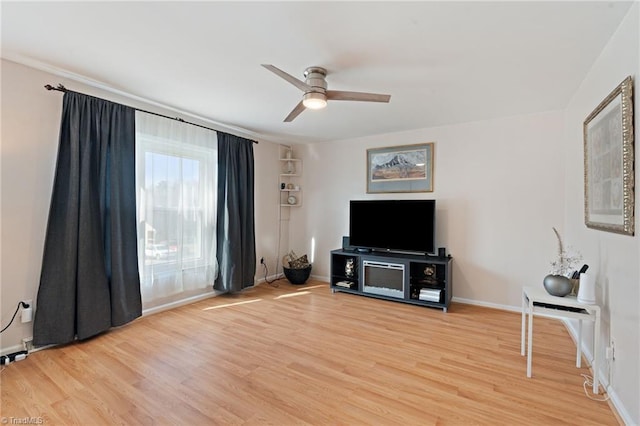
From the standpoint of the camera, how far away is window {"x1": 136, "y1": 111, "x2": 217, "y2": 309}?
3162mm

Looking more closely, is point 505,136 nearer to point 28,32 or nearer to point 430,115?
point 430,115

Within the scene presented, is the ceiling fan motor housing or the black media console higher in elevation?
the ceiling fan motor housing

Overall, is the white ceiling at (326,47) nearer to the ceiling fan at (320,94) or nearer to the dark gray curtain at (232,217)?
the ceiling fan at (320,94)

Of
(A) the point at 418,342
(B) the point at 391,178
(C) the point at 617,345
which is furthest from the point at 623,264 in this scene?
(B) the point at 391,178

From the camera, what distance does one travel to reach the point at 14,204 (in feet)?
7.59

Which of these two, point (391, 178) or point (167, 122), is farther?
point (391, 178)

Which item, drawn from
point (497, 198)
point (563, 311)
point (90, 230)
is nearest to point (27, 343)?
point (90, 230)

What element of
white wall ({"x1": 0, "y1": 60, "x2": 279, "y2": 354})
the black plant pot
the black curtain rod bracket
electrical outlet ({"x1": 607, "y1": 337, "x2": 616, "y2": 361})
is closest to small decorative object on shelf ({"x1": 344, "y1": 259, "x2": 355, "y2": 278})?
the black plant pot

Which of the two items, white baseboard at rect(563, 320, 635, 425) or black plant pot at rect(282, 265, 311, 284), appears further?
black plant pot at rect(282, 265, 311, 284)

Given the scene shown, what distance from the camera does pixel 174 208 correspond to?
341 centimetres

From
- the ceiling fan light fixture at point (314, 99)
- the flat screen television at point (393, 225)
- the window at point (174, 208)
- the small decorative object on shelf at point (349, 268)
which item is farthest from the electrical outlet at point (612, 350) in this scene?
the window at point (174, 208)

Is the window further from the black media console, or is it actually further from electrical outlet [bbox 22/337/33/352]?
the black media console

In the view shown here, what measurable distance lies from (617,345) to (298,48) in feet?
9.21

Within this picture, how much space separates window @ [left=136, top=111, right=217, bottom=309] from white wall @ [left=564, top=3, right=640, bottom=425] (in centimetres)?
387
